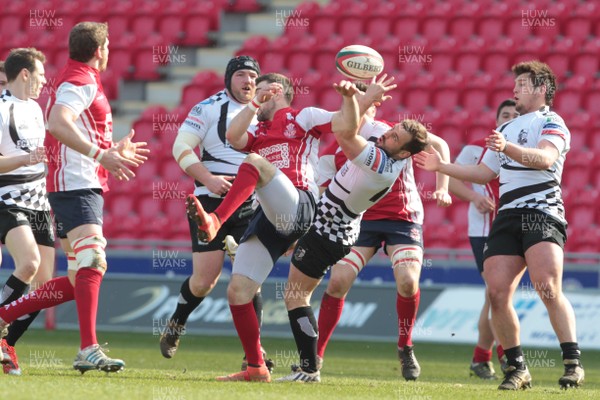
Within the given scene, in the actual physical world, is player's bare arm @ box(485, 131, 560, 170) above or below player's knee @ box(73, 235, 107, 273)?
above

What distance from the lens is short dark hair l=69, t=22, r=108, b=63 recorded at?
736 centimetres

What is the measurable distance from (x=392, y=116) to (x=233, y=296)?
944 cm

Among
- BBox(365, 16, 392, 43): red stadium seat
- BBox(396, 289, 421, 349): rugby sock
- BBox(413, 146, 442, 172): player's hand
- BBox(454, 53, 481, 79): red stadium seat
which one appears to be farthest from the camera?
BBox(365, 16, 392, 43): red stadium seat

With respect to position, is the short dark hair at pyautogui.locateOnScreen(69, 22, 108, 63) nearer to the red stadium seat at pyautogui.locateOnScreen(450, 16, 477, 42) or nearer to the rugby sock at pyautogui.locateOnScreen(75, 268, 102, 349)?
the rugby sock at pyautogui.locateOnScreen(75, 268, 102, 349)

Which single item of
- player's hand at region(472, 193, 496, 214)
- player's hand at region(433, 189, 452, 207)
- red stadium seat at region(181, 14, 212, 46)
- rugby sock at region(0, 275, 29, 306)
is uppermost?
red stadium seat at region(181, 14, 212, 46)

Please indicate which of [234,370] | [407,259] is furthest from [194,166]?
[234,370]

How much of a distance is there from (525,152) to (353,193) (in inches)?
47.2

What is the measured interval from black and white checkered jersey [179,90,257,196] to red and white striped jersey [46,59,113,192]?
47.3 inches

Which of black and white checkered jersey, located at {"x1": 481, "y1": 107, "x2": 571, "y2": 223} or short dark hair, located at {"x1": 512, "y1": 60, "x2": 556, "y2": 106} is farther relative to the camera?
short dark hair, located at {"x1": 512, "y1": 60, "x2": 556, "y2": 106}

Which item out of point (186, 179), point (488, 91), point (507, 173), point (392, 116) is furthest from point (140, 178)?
point (507, 173)

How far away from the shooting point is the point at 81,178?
24.0 ft

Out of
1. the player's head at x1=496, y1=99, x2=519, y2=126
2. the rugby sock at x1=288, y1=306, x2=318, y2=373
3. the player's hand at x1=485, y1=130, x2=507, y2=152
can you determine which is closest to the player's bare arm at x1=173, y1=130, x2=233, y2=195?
the rugby sock at x1=288, y1=306, x2=318, y2=373

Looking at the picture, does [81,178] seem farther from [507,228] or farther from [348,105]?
[507,228]

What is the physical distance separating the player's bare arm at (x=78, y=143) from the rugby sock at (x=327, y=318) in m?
2.18
